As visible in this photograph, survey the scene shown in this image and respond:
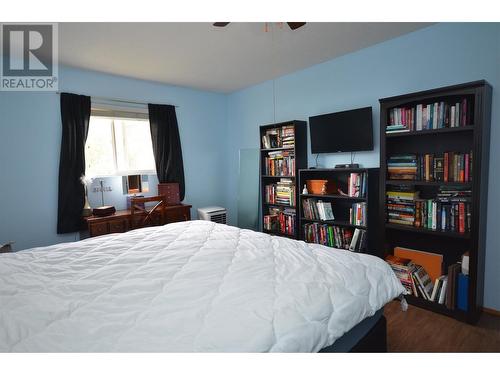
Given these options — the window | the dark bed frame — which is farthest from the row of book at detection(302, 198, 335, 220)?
the window

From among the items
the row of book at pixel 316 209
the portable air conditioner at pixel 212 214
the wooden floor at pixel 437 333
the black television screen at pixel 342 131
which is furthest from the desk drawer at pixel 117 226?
the wooden floor at pixel 437 333

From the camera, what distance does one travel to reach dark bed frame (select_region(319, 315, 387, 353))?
1349 mm

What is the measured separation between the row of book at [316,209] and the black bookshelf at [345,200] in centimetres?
4

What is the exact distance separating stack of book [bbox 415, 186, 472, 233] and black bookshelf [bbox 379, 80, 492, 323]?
6 centimetres

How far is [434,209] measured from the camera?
2350mm

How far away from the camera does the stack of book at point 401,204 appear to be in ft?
8.18

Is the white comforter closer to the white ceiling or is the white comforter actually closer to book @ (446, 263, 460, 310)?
book @ (446, 263, 460, 310)

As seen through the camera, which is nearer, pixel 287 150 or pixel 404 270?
pixel 404 270

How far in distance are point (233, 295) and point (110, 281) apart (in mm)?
654

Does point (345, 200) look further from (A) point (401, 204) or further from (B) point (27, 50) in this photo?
(B) point (27, 50)

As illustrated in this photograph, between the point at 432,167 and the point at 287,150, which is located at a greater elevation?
the point at 287,150

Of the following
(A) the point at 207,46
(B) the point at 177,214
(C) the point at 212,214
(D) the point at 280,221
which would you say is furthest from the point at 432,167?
(B) the point at 177,214

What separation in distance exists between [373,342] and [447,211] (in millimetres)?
1418
